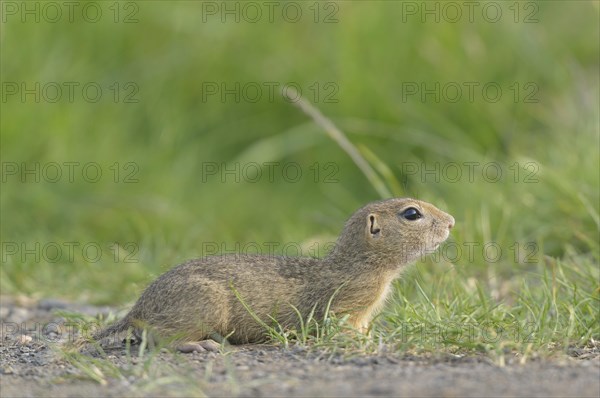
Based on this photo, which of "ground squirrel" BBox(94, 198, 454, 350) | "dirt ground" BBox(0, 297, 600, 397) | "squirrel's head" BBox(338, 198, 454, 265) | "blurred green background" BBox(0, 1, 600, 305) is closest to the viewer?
"dirt ground" BBox(0, 297, 600, 397)

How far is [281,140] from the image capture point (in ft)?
31.9

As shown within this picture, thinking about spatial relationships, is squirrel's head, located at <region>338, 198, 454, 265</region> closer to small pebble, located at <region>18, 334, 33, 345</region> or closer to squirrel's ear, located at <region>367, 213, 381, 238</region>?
squirrel's ear, located at <region>367, 213, 381, 238</region>

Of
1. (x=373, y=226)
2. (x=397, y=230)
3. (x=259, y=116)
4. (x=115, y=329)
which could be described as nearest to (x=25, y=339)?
(x=115, y=329)

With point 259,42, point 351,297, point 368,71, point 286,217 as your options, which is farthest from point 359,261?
point 259,42

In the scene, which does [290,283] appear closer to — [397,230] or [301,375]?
[397,230]

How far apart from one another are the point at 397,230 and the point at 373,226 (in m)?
0.13

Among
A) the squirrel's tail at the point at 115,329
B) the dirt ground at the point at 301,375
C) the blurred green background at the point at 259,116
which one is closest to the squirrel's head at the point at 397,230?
the dirt ground at the point at 301,375

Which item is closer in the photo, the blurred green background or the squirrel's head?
the squirrel's head

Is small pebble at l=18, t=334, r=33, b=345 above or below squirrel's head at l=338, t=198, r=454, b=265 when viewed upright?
below

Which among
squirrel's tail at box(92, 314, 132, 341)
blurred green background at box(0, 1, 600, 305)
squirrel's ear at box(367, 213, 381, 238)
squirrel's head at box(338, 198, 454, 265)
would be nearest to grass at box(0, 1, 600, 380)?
blurred green background at box(0, 1, 600, 305)

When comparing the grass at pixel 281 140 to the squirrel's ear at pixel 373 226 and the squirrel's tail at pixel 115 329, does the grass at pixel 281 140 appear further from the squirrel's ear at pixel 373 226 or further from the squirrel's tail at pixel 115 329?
the squirrel's tail at pixel 115 329

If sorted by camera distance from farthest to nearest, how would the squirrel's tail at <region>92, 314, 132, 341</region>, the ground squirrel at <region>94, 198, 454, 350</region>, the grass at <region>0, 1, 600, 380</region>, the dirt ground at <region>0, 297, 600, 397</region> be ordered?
the grass at <region>0, 1, 600, 380</region>, the squirrel's tail at <region>92, 314, 132, 341</region>, the ground squirrel at <region>94, 198, 454, 350</region>, the dirt ground at <region>0, 297, 600, 397</region>

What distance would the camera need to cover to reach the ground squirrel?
5.05 metres

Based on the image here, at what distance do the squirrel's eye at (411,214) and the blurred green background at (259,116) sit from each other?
1.92m
